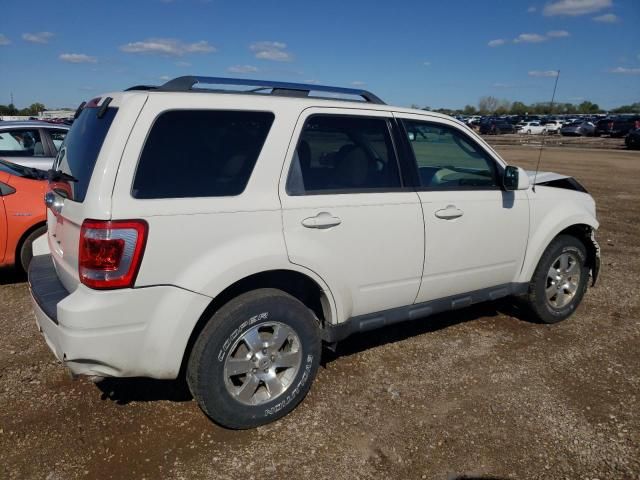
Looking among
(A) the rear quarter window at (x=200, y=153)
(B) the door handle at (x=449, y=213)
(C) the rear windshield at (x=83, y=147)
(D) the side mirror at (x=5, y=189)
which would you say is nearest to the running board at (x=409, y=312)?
(B) the door handle at (x=449, y=213)

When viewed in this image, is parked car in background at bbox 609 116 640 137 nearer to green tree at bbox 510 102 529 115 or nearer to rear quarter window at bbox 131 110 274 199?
rear quarter window at bbox 131 110 274 199

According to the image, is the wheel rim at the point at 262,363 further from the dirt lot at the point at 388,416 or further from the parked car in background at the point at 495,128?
the parked car in background at the point at 495,128

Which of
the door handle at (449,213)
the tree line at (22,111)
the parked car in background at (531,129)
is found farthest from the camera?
the tree line at (22,111)

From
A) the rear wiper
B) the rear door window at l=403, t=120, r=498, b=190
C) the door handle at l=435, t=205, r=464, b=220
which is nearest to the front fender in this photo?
the rear door window at l=403, t=120, r=498, b=190

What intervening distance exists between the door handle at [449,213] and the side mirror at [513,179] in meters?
0.54

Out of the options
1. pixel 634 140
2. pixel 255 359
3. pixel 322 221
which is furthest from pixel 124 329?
pixel 634 140

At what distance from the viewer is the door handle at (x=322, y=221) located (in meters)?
2.96

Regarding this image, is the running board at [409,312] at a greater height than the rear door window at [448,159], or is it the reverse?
the rear door window at [448,159]

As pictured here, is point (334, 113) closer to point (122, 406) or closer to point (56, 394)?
point (122, 406)

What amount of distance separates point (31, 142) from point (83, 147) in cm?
538

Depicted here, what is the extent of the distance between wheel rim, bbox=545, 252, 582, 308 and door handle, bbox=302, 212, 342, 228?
7.96ft

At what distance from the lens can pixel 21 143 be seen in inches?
285

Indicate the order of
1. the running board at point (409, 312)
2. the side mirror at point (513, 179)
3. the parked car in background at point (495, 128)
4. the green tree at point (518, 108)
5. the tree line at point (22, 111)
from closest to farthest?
the running board at point (409, 312), the side mirror at point (513, 179), the parked car in background at point (495, 128), the tree line at point (22, 111), the green tree at point (518, 108)

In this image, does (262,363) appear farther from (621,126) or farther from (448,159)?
(621,126)
